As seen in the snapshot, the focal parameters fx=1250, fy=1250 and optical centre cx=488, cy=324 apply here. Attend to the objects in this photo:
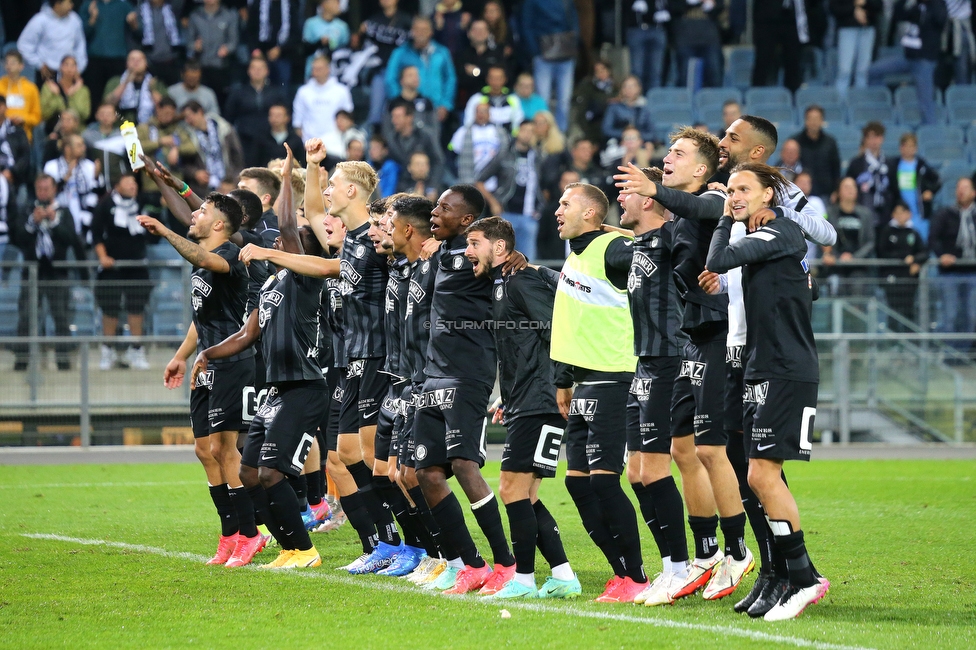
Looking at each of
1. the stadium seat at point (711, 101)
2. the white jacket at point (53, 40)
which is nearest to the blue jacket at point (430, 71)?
the stadium seat at point (711, 101)

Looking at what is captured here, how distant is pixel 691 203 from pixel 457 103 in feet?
44.2

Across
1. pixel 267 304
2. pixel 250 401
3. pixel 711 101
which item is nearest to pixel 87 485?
pixel 250 401

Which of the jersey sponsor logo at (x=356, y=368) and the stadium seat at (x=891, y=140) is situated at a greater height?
the stadium seat at (x=891, y=140)

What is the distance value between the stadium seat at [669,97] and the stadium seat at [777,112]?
45.9 inches

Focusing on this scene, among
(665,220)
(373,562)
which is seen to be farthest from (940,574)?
(373,562)

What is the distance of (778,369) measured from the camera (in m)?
5.99

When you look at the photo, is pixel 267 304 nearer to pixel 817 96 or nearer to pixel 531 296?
pixel 531 296

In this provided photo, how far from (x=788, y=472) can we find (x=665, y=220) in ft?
24.3

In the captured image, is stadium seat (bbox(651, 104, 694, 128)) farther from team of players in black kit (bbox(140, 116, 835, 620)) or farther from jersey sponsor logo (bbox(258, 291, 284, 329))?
jersey sponsor logo (bbox(258, 291, 284, 329))

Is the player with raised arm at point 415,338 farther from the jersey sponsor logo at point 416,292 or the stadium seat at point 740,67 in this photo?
the stadium seat at point 740,67

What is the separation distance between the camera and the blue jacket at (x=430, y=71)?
19.0 meters

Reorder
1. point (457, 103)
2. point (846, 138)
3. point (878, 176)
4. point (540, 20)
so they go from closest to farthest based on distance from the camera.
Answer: point (878, 176) → point (457, 103) → point (540, 20) → point (846, 138)

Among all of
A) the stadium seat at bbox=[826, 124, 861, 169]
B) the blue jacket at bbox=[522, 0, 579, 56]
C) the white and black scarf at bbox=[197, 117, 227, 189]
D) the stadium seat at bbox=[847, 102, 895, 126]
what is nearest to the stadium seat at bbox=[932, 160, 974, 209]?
the stadium seat at bbox=[826, 124, 861, 169]

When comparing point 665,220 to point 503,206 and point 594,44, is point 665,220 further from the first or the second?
point 594,44
